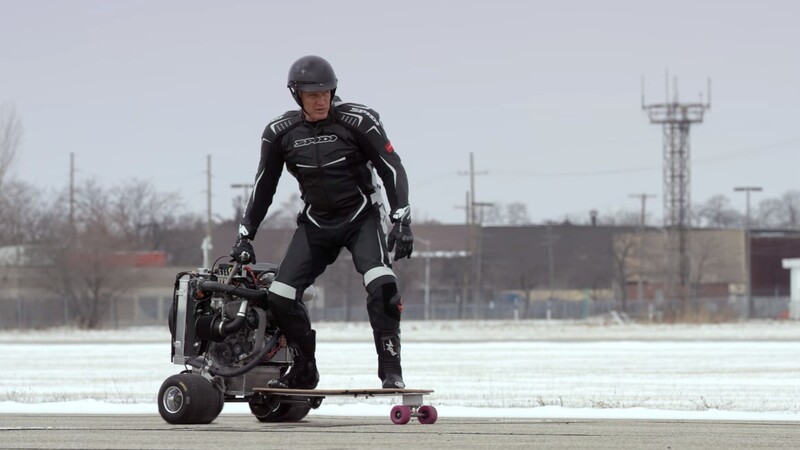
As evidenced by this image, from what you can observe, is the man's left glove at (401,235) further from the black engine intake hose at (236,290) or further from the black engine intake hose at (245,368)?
the black engine intake hose at (245,368)

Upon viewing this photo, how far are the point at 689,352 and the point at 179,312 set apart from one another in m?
25.7

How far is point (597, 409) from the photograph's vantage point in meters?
11.9

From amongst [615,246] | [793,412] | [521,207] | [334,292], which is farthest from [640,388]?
[521,207]

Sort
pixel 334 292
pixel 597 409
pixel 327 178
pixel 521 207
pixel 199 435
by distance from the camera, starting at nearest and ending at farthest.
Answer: pixel 199 435, pixel 327 178, pixel 597 409, pixel 334 292, pixel 521 207

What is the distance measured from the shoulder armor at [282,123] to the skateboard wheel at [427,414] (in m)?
2.07

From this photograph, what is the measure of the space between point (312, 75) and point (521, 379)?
11858 mm

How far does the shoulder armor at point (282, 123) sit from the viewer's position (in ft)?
32.4

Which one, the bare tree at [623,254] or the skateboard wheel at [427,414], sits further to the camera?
the bare tree at [623,254]

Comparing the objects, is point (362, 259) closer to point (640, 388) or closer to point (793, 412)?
point (793, 412)

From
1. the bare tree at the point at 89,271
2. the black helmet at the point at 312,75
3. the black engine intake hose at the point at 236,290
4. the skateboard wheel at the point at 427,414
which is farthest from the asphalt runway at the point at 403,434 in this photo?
the bare tree at the point at 89,271

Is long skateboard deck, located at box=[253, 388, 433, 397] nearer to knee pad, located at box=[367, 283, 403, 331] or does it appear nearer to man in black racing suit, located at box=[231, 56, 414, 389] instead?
man in black racing suit, located at box=[231, 56, 414, 389]

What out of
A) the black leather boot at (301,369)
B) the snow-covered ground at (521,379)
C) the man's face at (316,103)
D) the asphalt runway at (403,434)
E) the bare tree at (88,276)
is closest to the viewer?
the asphalt runway at (403,434)

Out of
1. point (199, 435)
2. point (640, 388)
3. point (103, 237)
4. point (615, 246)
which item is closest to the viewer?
point (199, 435)

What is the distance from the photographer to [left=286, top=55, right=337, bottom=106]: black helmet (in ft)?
31.6
